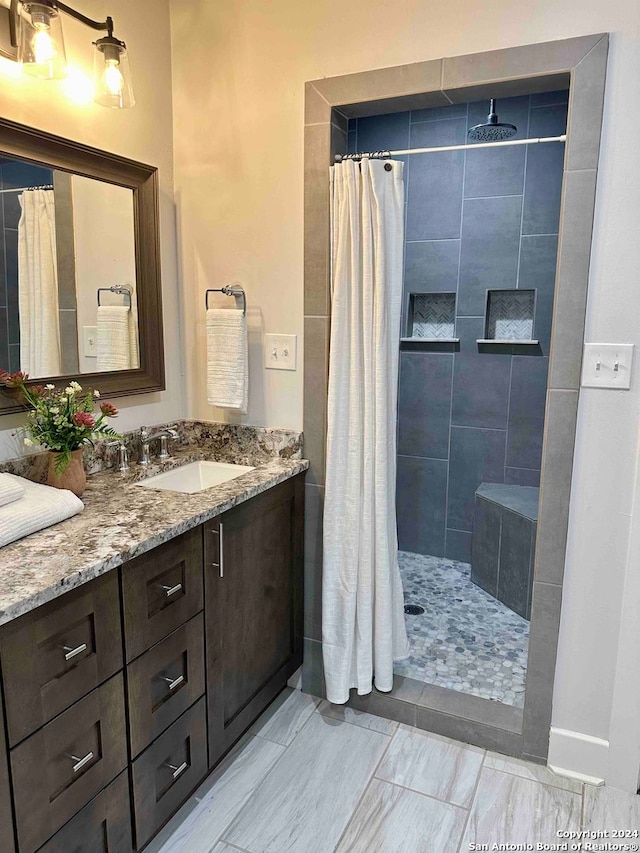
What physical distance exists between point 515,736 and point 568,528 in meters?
0.74

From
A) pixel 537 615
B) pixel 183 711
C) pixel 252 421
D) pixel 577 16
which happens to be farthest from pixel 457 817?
pixel 577 16

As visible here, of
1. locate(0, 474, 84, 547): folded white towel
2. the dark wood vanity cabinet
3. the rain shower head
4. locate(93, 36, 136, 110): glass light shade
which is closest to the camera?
the dark wood vanity cabinet

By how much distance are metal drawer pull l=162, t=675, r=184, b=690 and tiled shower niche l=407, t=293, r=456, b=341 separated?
2264 millimetres

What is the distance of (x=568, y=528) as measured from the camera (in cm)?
179

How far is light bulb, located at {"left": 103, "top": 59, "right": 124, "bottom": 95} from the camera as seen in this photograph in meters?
1.70

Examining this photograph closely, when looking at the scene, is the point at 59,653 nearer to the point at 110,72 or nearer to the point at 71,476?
the point at 71,476

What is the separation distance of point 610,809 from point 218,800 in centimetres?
116

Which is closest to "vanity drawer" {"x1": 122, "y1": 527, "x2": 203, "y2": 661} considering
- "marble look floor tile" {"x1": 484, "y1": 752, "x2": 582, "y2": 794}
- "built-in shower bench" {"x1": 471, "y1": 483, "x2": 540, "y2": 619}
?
"marble look floor tile" {"x1": 484, "y1": 752, "x2": 582, "y2": 794}

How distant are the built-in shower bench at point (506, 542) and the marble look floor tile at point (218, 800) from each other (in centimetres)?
142

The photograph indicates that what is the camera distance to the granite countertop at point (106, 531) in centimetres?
115

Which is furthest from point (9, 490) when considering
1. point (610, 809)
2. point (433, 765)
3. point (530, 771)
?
point (610, 809)

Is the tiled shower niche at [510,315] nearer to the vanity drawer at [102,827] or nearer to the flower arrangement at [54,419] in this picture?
the flower arrangement at [54,419]

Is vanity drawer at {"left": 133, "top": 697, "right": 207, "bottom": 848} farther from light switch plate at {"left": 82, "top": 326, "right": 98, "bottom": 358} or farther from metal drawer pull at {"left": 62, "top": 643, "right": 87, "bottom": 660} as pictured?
light switch plate at {"left": 82, "top": 326, "right": 98, "bottom": 358}

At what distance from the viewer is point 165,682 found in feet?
5.01
